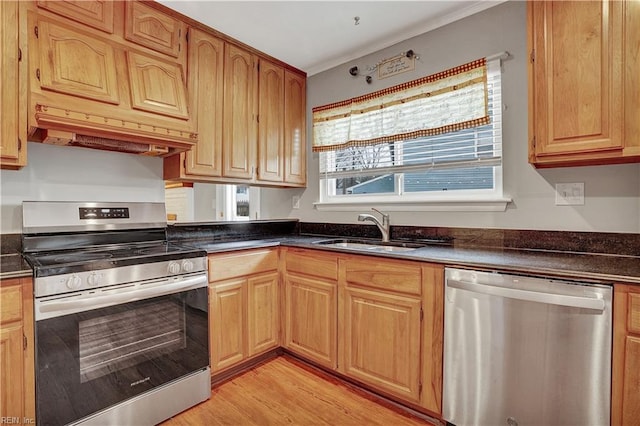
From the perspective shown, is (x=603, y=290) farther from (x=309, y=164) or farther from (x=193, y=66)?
(x=193, y=66)

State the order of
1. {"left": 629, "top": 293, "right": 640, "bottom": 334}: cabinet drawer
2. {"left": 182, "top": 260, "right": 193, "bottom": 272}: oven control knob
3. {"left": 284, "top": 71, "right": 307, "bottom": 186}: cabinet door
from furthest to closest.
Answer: {"left": 284, "top": 71, "right": 307, "bottom": 186}: cabinet door, {"left": 182, "top": 260, "right": 193, "bottom": 272}: oven control knob, {"left": 629, "top": 293, "right": 640, "bottom": 334}: cabinet drawer

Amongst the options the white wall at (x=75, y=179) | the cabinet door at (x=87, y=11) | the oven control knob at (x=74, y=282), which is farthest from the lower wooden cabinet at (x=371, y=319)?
the cabinet door at (x=87, y=11)

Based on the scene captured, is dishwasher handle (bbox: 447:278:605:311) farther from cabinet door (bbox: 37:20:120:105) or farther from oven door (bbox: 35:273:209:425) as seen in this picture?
cabinet door (bbox: 37:20:120:105)

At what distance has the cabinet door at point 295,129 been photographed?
290 centimetres

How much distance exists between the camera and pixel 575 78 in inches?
60.6

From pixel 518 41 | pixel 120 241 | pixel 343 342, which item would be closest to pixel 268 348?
pixel 343 342

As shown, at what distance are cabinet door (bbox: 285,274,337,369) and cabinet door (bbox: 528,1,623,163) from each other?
143 centimetres

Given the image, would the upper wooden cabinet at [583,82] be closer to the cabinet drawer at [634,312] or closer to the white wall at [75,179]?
the cabinet drawer at [634,312]

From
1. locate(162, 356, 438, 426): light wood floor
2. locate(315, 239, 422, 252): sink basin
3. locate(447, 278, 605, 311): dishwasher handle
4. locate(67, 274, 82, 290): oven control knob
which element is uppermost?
locate(315, 239, 422, 252): sink basin

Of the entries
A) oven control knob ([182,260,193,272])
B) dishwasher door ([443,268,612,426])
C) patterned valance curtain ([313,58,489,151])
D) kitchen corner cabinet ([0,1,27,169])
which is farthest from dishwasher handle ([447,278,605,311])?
kitchen corner cabinet ([0,1,27,169])

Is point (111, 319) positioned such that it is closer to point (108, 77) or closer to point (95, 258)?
point (95, 258)

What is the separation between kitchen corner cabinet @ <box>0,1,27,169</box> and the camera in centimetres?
153

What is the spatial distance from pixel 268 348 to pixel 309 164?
161 cm

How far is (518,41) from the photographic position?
1.98 meters
